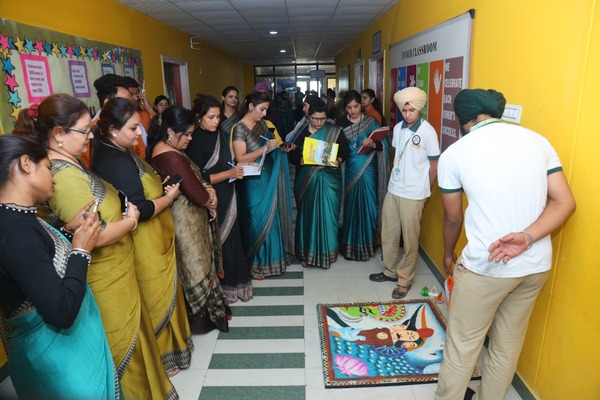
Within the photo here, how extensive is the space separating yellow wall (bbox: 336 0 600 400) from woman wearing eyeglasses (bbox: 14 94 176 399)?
1.79 m

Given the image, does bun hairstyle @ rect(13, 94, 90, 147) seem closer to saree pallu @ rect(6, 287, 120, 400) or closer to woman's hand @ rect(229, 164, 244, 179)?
saree pallu @ rect(6, 287, 120, 400)

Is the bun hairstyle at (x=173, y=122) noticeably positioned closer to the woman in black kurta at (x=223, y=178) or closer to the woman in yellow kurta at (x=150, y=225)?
the woman in yellow kurta at (x=150, y=225)

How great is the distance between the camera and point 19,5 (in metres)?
2.63

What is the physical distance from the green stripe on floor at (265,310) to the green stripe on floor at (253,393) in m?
0.77

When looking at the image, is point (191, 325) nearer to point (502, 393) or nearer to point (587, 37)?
point (502, 393)

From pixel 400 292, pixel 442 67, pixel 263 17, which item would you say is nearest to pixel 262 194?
pixel 400 292

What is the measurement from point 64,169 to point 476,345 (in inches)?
70.2

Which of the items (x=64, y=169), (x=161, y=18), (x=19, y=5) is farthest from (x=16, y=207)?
(x=161, y=18)

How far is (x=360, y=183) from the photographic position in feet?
11.7

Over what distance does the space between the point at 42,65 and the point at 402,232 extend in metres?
2.85

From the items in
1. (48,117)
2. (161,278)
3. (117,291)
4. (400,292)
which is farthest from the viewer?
(400,292)

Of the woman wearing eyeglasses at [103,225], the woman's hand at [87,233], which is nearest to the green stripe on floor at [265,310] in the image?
the woman wearing eyeglasses at [103,225]

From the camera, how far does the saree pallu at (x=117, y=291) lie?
1.46 meters

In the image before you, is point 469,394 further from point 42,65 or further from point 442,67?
point 42,65
